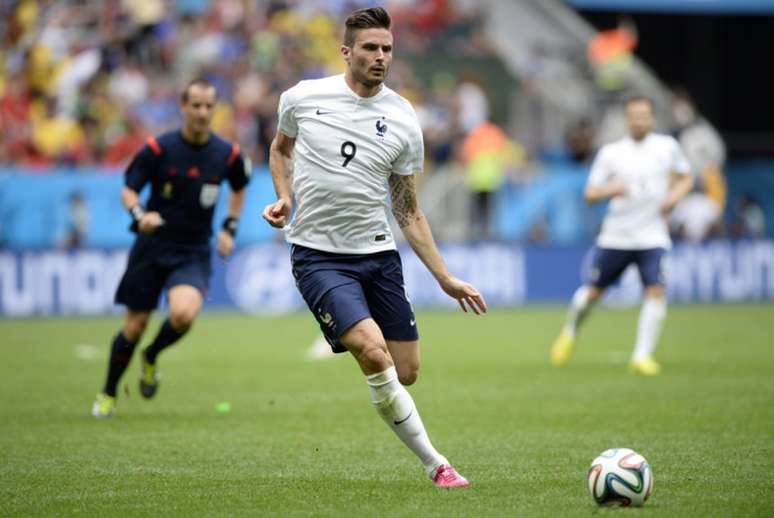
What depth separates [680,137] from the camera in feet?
95.0

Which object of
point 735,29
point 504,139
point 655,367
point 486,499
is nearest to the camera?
point 486,499

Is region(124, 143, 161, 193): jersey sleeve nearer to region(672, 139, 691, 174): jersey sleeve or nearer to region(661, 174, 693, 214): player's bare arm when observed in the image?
region(661, 174, 693, 214): player's bare arm

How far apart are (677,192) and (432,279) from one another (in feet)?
36.9

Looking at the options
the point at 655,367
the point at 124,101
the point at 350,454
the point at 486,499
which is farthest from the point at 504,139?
the point at 486,499

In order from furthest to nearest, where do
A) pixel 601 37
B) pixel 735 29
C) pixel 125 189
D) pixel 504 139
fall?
pixel 735 29
pixel 601 37
pixel 504 139
pixel 125 189

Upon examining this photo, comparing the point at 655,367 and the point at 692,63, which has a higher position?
the point at 692,63

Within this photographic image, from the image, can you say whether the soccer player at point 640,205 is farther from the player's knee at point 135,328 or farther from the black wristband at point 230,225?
the player's knee at point 135,328

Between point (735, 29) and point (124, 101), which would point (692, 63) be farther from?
point (124, 101)

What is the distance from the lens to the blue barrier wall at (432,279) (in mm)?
23891

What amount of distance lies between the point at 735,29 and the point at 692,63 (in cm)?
134

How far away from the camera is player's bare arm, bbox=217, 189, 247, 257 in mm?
11827

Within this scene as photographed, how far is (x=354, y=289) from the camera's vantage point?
8117mm

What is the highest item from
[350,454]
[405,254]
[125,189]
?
[125,189]

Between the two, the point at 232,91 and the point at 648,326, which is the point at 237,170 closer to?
the point at 648,326
